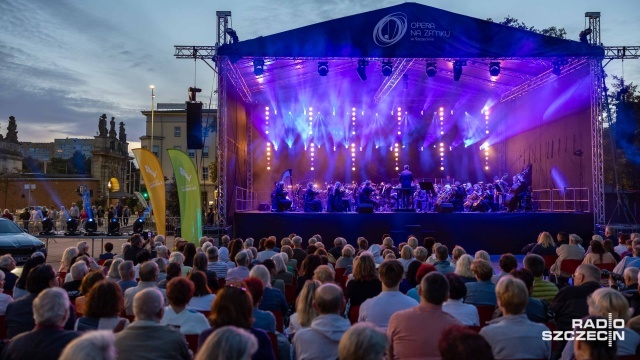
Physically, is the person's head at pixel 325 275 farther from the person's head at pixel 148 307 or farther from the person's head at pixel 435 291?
the person's head at pixel 148 307

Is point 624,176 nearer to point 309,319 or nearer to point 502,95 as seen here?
point 502,95

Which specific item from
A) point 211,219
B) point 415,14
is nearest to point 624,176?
point 415,14

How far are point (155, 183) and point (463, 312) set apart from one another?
8.93m

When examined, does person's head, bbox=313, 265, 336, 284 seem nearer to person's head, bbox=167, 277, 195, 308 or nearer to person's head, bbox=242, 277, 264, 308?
person's head, bbox=242, 277, 264, 308

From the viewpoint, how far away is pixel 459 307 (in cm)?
443

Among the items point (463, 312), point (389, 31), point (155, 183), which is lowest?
point (463, 312)

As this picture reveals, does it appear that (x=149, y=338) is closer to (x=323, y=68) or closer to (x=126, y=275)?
(x=126, y=275)

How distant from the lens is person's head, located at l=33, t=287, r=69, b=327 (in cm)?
335

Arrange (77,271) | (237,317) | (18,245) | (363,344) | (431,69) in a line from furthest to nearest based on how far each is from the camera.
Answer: (431,69) < (18,245) < (77,271) < (237,317) < (363,344)

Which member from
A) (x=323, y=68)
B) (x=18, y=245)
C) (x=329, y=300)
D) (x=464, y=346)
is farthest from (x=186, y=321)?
(x=323, y=68)

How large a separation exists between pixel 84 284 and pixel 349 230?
12039mm

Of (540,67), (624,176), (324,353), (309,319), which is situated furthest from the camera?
(624,176)

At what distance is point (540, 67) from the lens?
18.0 meters

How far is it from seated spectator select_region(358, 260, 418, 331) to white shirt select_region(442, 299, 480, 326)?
287 millimetres
